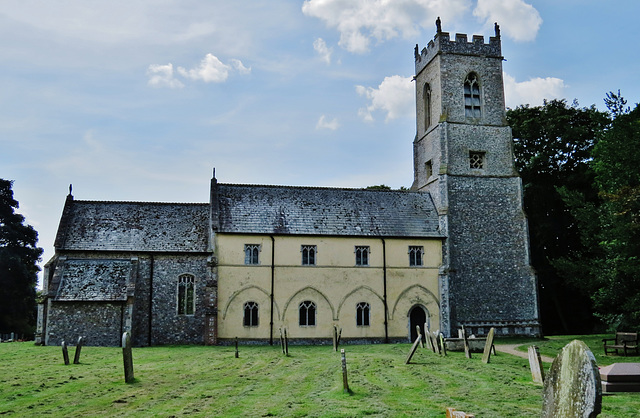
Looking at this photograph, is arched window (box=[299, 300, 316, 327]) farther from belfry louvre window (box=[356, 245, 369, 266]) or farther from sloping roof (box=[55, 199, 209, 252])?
sloping roof (box=[55, 199, 209, 252])

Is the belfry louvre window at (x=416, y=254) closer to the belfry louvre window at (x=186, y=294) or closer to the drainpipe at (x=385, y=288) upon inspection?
the drainpipe at (x=385, y=288)

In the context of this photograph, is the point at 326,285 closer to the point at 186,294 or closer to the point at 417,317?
the point at 417,317

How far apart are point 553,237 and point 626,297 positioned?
575 inches

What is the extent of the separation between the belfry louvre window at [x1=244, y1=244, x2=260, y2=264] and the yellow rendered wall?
0.79 ft

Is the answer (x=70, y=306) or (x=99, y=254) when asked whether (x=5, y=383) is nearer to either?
(x=70, y=306)

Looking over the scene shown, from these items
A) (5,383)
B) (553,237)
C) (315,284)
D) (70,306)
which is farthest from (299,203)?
(5,383)

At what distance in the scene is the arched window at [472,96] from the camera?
37.9 metres

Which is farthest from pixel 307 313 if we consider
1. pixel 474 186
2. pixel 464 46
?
pixel 464 46

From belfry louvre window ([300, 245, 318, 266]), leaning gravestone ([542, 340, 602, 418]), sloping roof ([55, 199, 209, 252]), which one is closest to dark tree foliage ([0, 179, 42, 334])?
sloping roof ([55, 199, 209, 252])

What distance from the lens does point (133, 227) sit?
33531mm

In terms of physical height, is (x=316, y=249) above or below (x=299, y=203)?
below

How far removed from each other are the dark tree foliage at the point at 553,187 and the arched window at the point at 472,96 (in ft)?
21.8

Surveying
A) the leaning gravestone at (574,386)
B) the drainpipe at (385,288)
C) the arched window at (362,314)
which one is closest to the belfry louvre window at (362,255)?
the drainpipe at (385,288)

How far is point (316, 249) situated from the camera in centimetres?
3369
